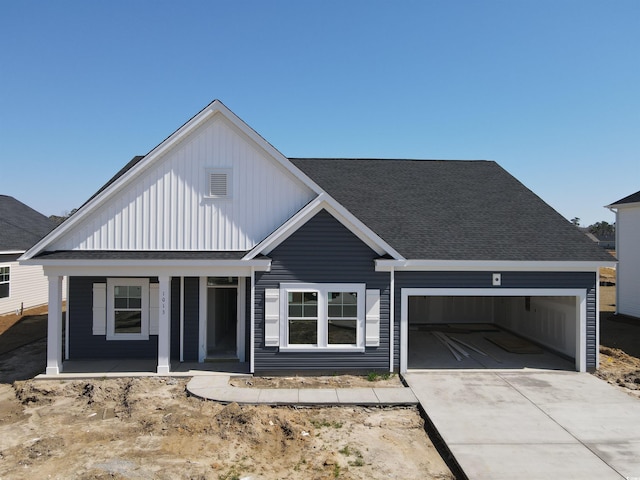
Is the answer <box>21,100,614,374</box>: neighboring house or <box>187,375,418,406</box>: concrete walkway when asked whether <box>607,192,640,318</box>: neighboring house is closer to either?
<box>21,100,614,374</box>: neighboring house

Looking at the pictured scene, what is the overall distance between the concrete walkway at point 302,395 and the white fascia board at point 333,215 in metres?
3.55

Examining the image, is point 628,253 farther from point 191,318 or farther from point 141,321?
point 141,321

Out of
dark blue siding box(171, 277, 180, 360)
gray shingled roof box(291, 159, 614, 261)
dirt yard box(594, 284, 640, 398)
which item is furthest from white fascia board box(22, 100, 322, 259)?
dirt yard box(594, 284, 640, 398)

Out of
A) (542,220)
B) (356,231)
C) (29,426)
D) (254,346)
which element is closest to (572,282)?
(542,220)

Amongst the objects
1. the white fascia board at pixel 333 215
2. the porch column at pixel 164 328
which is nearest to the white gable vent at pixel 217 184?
the white fascia board at pixel 333 215

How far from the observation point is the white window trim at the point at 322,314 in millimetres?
12039

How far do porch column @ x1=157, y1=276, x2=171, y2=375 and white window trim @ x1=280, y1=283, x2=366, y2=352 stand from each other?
330cm

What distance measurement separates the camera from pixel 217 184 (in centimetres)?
1260

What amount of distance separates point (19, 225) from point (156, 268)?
20.9 m

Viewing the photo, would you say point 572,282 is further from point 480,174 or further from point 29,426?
point 29,426

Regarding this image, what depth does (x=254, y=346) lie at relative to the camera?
11977 mm

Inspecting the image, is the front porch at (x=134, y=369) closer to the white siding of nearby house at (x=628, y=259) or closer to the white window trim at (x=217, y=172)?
the white window trim at (x=217, y=172)

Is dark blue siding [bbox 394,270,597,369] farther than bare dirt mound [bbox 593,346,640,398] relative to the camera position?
Yes

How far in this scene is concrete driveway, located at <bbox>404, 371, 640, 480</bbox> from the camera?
23.8ft
